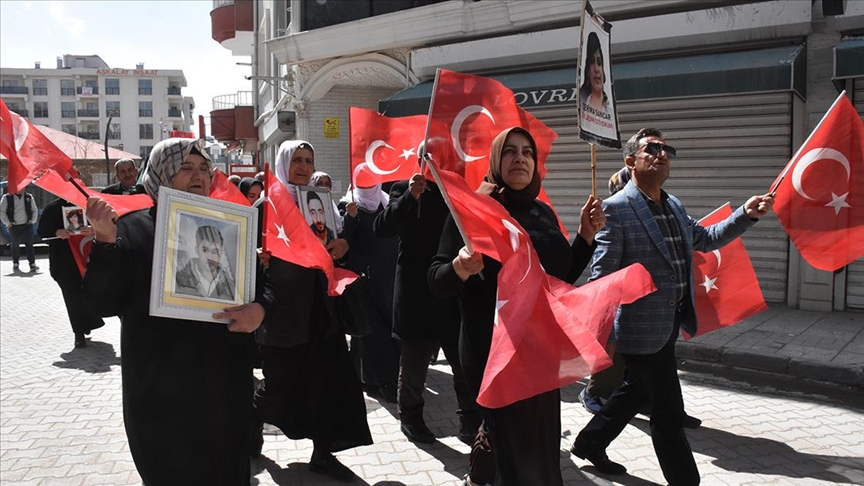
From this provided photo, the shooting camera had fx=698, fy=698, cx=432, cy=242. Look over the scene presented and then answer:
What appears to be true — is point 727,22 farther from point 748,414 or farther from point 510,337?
point 510,337

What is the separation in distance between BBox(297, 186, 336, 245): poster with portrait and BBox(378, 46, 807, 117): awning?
468 centimetres

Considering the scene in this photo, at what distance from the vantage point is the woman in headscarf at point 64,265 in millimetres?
7125

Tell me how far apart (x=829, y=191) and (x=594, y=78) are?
1.80 m

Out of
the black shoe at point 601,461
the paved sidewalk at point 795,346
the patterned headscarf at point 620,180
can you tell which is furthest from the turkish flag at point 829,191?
the paved sidewalk at point 795,346

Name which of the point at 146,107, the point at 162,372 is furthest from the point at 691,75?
the point at 146,107

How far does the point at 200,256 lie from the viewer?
2.37 metres

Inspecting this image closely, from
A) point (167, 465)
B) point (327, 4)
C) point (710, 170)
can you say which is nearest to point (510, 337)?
point (167, 465)

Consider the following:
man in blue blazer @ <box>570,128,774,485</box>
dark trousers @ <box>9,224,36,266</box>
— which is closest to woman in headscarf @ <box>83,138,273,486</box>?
man in blue blazer @ <box>570,128,774,485</box>

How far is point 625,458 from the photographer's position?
4.42 meters

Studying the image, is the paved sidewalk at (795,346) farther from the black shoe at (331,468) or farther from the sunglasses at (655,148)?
the black shoe at (331,468)

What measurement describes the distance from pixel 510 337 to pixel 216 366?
110 centimetres

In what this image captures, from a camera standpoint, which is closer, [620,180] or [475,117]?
[475,117]

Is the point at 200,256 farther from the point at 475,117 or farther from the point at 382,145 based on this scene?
the point at 382,145

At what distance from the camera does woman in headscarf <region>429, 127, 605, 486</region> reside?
112 inches
